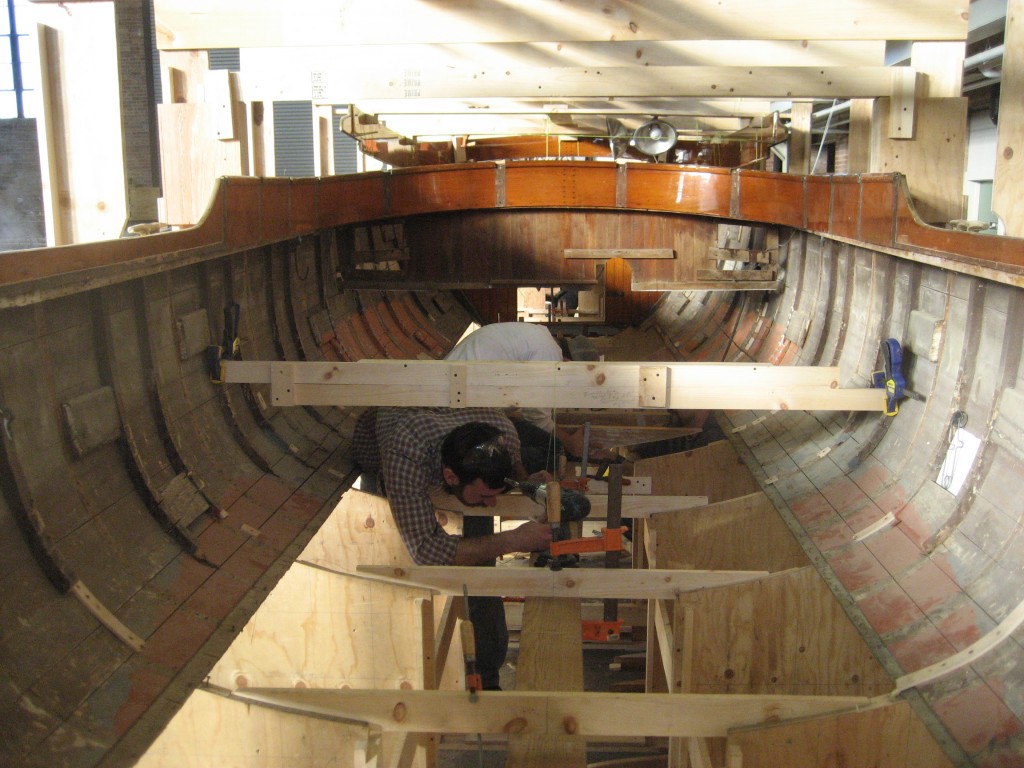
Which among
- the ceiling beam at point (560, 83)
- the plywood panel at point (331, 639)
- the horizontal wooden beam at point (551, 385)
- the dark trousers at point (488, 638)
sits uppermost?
the ceiling beam at point (560, 83)

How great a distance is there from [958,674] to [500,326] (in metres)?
2.92

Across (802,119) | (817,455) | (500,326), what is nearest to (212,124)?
(500,326)

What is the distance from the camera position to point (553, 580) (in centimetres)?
348

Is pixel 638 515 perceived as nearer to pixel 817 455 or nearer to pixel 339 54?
pixel 817 455

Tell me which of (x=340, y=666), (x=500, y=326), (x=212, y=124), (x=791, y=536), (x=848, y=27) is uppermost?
(x=848, y=27)

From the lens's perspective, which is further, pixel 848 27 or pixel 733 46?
pixel 733 46

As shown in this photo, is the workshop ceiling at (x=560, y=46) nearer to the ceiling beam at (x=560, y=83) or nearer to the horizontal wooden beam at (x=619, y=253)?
the ceiling beam at (x=560, y=83)

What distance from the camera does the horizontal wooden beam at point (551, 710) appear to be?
2.58 meters

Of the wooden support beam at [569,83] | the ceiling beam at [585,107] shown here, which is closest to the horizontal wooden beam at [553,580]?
the wooden support beam at [569,83]

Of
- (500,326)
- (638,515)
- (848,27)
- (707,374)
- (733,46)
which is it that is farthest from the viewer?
(733,46)

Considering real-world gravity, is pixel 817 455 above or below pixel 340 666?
above

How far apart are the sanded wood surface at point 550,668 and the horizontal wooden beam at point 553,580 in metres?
0.07

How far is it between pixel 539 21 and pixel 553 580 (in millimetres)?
2659

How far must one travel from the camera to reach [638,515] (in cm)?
413
